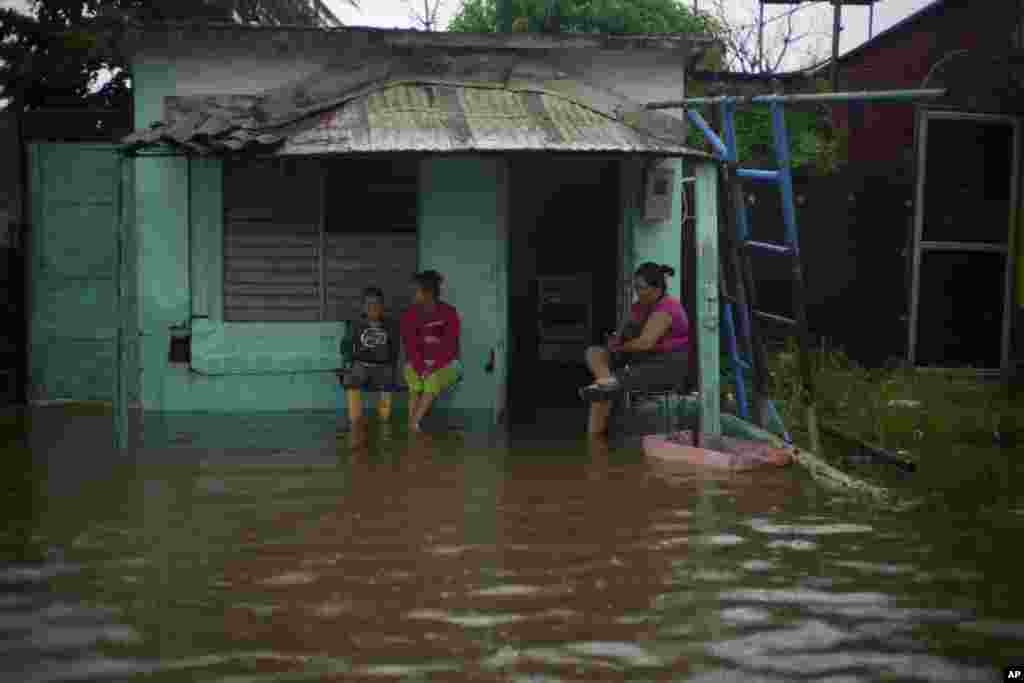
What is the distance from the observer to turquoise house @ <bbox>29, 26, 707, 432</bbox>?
1069cm

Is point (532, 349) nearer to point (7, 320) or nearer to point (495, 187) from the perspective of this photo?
point (495, 187)

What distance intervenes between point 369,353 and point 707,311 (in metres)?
3.02

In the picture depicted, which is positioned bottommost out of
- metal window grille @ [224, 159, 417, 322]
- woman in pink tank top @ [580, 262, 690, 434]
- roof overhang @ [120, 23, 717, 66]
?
woman in pink tank top @ [580, 262, 690, 434]

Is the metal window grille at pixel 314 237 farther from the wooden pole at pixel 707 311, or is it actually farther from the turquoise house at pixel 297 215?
the wooden pole at pixel 707 311

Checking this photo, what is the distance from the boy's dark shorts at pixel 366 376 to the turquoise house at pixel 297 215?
776 millimetres

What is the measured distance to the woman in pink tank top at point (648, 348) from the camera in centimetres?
936

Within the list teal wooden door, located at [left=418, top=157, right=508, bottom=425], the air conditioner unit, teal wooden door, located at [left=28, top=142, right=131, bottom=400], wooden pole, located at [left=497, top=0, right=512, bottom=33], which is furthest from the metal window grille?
wooden pole, located at [left=497, top=0, right=512, bottom=33]

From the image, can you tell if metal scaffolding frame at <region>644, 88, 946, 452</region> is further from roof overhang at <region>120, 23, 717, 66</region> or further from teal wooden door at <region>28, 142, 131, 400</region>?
teal wooden door at <region>28, 142, 131, 400</region>

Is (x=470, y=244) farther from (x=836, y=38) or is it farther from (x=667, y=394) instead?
(x=836, y=38)

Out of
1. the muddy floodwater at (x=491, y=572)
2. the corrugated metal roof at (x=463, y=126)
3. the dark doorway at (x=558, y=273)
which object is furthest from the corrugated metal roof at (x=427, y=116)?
the muddy floodwater at (x=491, y=572)

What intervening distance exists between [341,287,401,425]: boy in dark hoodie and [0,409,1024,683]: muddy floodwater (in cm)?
149

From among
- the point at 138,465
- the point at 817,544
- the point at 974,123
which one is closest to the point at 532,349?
the point at 974,123

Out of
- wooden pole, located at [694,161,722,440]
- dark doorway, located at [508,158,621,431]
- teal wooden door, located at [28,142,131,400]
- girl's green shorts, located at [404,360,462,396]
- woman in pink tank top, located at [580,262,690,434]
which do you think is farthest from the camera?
dark doorway, located at [508,158,621,431]

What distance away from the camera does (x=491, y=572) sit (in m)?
5.61
